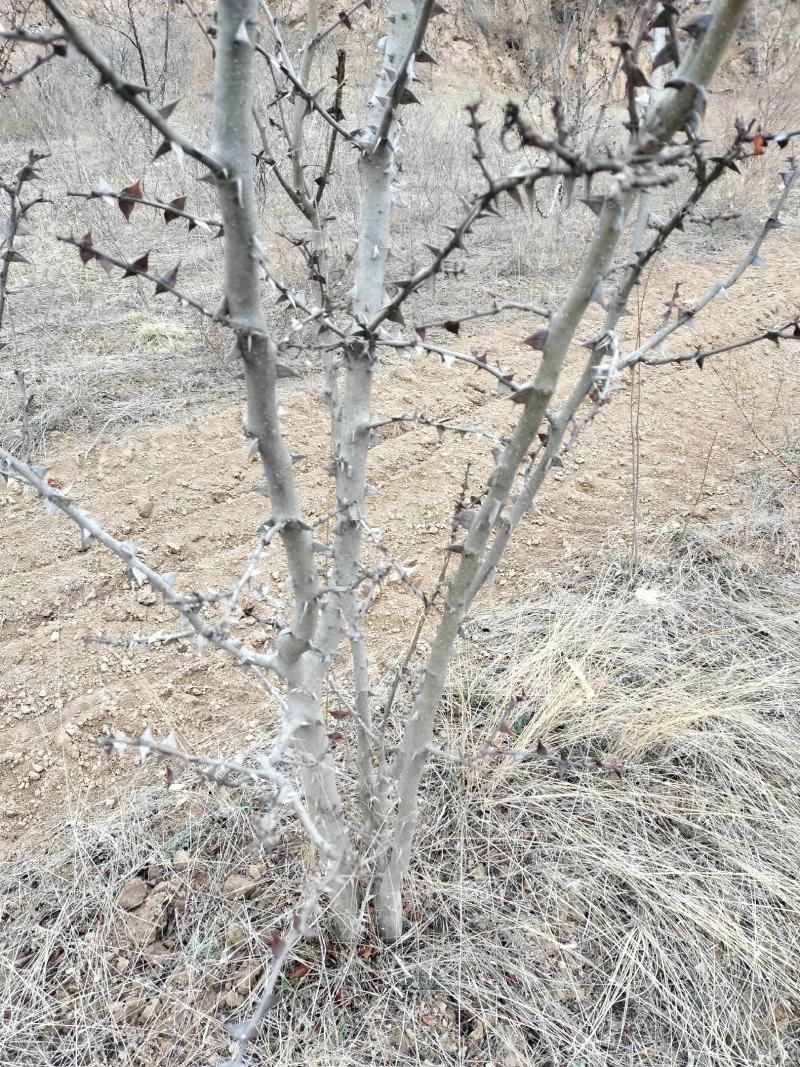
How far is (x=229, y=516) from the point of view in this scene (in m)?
3.18

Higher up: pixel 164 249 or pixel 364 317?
pixel 364 317

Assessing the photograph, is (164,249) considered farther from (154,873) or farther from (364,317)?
(364,317)

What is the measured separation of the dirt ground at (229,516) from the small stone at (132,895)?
354mm

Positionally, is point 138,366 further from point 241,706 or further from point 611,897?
point 611,897

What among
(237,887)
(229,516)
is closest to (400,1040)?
(237,887)

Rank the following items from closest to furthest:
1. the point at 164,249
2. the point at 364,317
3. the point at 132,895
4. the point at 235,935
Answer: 1. the point at 364,317
2. the point at 235,935
3. the point at 132,895
4. the point at 164,249

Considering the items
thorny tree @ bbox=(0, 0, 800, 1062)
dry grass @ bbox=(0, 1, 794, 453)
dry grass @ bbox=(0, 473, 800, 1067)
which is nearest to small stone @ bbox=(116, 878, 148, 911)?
dry grass @ bbox=(0, 473, 800, 1067)

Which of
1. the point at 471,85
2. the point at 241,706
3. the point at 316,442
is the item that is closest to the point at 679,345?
the point at 316,442

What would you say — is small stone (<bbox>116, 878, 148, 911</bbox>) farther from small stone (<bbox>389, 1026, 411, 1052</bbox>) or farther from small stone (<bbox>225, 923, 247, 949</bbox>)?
small stone (<bbox>389, 1026, 411, 1052</bbox>)

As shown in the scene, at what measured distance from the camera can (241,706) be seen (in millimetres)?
2441

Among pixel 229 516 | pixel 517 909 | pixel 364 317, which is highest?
pixel 364 317

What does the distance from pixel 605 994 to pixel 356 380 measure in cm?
161

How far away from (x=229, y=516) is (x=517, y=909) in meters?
2.06

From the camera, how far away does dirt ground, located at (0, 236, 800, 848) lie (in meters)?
2.36
